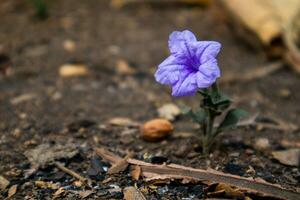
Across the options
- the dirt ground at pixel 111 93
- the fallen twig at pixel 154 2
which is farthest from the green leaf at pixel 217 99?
the fallen twig at pixel 154 2

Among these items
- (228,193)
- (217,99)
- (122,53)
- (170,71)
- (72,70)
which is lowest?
(228,193)

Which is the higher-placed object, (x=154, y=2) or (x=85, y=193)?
(x=154, y=2)

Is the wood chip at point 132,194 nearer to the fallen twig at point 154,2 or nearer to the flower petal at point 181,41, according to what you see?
the flower petal at point 181,41

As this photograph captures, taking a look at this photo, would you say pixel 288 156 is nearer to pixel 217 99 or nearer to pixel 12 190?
pixel 217 99

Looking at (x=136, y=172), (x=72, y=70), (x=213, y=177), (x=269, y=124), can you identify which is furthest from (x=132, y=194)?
(x=72, y=70)

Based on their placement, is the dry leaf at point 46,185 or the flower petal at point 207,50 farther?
the dry leaf at point 46,185

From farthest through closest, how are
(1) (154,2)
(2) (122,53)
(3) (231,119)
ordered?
(1) (154,2)
(2) (122,53)
(3) (231,119)

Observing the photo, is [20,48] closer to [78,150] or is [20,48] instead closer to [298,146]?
[78,150]
